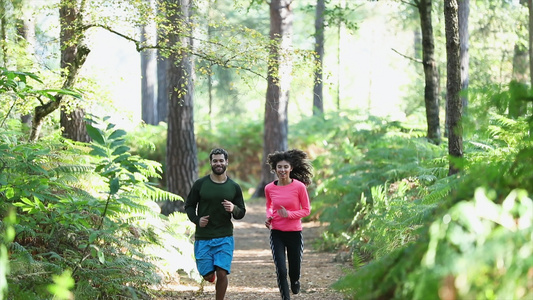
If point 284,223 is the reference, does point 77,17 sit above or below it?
above

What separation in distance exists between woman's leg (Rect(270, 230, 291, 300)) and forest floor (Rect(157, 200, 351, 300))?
588mm

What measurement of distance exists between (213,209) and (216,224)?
0.54 feet

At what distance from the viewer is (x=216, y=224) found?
21.9 feet

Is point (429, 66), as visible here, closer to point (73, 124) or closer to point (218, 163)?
point (218, 163)

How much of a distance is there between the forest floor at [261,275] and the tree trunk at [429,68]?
300cm

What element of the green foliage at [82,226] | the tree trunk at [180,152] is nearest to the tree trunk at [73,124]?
the green foliage at [82,226]

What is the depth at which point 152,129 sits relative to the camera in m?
20.6

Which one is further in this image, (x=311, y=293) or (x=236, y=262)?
(x=236, y=262)

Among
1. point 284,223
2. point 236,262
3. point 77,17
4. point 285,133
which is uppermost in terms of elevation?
point 77,17

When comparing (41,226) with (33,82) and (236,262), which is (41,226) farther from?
(236,262)

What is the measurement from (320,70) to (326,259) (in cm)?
339

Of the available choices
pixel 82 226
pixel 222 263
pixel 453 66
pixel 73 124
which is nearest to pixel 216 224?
pixel 222 263

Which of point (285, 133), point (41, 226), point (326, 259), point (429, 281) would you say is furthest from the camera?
point (285, 133)

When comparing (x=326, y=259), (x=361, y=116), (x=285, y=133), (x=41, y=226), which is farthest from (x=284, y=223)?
(x=361, y=116)
